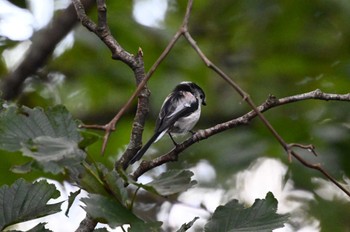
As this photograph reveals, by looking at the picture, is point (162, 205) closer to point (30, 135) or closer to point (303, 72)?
point (303, 72)

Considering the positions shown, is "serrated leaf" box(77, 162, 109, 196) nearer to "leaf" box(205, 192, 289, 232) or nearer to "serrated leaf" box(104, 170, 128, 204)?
"serrated leaf" box(104, 170, 128, 204)

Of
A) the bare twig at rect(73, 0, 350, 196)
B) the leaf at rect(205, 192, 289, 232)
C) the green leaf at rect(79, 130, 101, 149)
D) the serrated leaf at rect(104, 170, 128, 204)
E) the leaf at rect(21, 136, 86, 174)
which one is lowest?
the leaf at rect(21, 136, 86, 174)

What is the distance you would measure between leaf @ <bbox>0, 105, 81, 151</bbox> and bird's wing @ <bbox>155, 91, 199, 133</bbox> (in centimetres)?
141

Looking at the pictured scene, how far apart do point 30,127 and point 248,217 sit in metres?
0.50

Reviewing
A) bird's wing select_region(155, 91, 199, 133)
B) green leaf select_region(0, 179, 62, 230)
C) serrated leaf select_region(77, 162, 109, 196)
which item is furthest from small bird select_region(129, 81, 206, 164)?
serrated leaf select_region(77, 162, 109, 196)

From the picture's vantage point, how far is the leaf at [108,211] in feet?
4.77

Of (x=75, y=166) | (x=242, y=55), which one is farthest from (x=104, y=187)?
(x=242, y=55)

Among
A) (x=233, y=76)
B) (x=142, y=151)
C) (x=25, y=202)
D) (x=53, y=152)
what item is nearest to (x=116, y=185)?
(x=53, y=152)

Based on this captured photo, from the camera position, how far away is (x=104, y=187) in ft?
5.02

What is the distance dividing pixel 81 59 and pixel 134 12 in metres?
0.44

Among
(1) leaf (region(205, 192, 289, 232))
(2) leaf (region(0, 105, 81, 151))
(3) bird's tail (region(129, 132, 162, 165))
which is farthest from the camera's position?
(3) bird's tail (region(129, 132, 162, 165))

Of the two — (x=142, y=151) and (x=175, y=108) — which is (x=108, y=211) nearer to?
(x=142, y=151)

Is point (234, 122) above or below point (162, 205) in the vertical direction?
below

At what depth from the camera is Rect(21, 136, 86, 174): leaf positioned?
139cm
